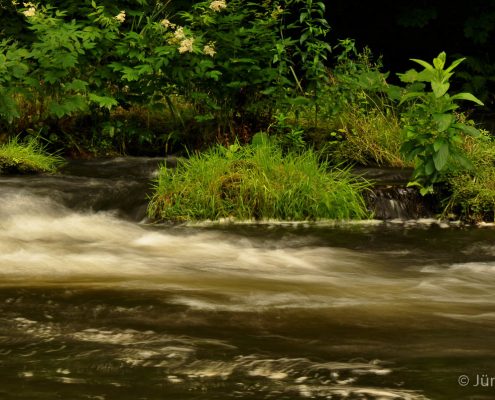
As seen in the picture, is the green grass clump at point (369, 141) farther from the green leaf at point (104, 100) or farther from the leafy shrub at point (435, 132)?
the green leaf at point (104, 100)

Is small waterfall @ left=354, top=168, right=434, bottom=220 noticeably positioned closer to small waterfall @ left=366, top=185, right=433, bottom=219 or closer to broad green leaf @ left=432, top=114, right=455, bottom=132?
small waterfall @ left=366, top=185, right=433, bottom=219

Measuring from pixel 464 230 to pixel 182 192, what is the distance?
255cm

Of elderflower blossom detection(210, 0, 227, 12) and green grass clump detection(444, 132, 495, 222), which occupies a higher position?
elderflower blossom detection(210, 0, 227, 12)

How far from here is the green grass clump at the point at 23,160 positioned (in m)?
9.47

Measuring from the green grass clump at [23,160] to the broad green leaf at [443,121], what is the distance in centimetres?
409

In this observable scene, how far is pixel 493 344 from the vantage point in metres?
4.23

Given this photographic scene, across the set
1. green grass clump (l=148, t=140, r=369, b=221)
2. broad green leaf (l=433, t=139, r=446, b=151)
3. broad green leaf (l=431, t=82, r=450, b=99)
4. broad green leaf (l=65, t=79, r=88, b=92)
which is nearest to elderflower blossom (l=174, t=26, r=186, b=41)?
broad green leaf (l=65, t=79, r=88, b=92)

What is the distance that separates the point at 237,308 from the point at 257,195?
3.43 m

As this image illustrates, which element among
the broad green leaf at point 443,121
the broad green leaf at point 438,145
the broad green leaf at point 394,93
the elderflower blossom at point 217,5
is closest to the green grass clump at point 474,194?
the broad green leaf at point 438,145

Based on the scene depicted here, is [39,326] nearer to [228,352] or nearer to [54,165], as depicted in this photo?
[228,352]

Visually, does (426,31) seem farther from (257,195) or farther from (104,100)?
(257,195)

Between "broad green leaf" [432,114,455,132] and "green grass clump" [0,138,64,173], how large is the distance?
4.09 m

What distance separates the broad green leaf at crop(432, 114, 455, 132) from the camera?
795 cm

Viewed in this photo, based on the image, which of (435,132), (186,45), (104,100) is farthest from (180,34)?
(435,132)
